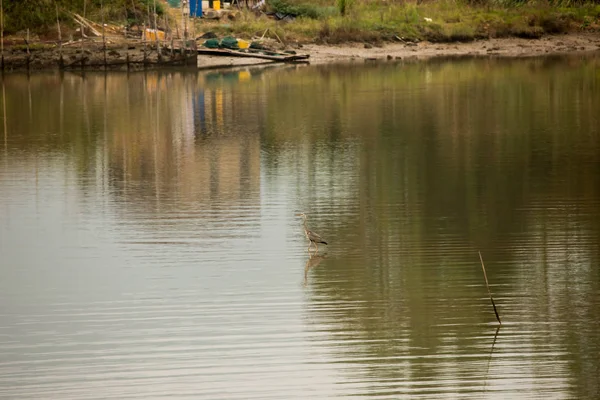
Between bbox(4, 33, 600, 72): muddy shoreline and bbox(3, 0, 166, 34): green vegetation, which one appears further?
bbox(3, 0, 166, 34): green vegetation

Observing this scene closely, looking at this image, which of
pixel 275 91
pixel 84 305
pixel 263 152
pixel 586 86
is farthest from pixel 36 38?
pixel 84 305

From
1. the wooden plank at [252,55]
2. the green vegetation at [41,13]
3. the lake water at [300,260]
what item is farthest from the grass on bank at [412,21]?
the lake water at [300,260]

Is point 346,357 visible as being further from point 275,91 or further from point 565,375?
point 275,91

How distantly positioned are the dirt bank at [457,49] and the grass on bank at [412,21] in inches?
28.5

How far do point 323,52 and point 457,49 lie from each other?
7594 millimetres

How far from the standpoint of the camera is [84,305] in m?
13.4

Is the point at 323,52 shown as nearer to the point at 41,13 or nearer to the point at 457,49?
the point at 457,49

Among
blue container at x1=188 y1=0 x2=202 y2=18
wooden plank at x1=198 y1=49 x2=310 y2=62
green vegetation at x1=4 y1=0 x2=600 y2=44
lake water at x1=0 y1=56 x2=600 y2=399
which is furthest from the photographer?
blue container at x1=188 y1=0 x2=202 y2=18

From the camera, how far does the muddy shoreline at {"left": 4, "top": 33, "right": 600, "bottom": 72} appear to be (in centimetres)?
5412

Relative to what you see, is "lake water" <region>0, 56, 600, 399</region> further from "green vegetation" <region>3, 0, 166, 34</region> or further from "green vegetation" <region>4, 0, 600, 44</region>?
"green vegetation" <region>4, 0, 600, 44</region>

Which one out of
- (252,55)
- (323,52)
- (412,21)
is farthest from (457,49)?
(252,55)

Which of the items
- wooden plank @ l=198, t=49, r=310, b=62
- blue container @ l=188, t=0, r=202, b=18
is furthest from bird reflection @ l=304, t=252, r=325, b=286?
blue container @ l=188, t=0, r=202, b=18

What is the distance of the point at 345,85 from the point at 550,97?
848 centimetres

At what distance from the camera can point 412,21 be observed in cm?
6669
